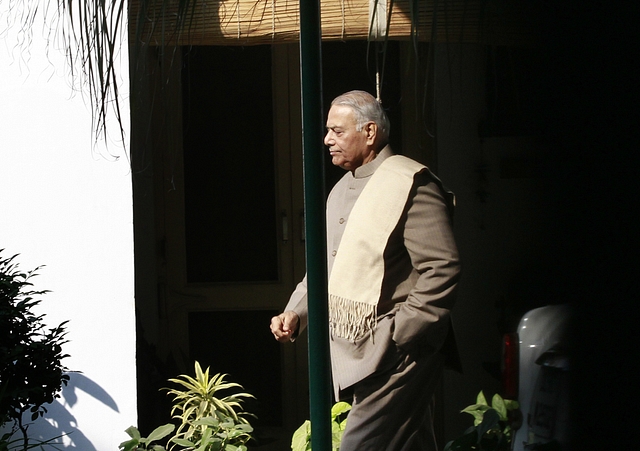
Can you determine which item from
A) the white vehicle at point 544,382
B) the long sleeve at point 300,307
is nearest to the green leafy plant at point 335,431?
the long sleeve at point 300,307

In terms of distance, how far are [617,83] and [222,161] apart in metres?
3.10

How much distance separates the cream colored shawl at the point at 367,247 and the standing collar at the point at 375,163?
0.02 m

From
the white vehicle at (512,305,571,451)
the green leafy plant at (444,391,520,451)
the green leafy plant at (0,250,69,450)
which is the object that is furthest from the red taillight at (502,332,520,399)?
the green leafy plant at (0,250,69,450)

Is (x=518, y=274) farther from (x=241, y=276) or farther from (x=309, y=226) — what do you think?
(x=309, y=226)

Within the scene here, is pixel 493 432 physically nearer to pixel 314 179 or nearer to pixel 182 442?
pixel 182 442

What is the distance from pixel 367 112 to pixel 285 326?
35.0 inches

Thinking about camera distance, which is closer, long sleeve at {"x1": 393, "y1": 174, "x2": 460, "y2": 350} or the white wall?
long sleeve at {"x1": 393, "y1": 174, "x2": 460, "y2": 350}

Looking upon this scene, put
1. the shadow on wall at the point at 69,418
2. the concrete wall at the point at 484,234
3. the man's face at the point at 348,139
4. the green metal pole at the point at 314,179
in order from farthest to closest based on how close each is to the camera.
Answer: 1. the concrete wall at the point at 484,234
2. the shadow on wall at the point at 69,418
3. the man's face at the point at 348,139
4. the green metal pole at the point at 314,179

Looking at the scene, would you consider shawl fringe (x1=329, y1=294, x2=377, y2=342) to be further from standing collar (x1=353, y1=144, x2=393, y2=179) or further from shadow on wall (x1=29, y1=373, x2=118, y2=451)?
shadow on wall (x1=29, y1=373, x2=118, y2=451)

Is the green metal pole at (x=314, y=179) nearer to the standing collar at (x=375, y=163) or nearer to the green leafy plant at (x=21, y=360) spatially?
the standing collar at (x=375, y=163)

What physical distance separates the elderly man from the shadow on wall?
1.05 meters

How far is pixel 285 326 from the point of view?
9.65 ft

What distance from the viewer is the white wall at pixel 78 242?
125 inches

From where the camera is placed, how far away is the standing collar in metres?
2.82
